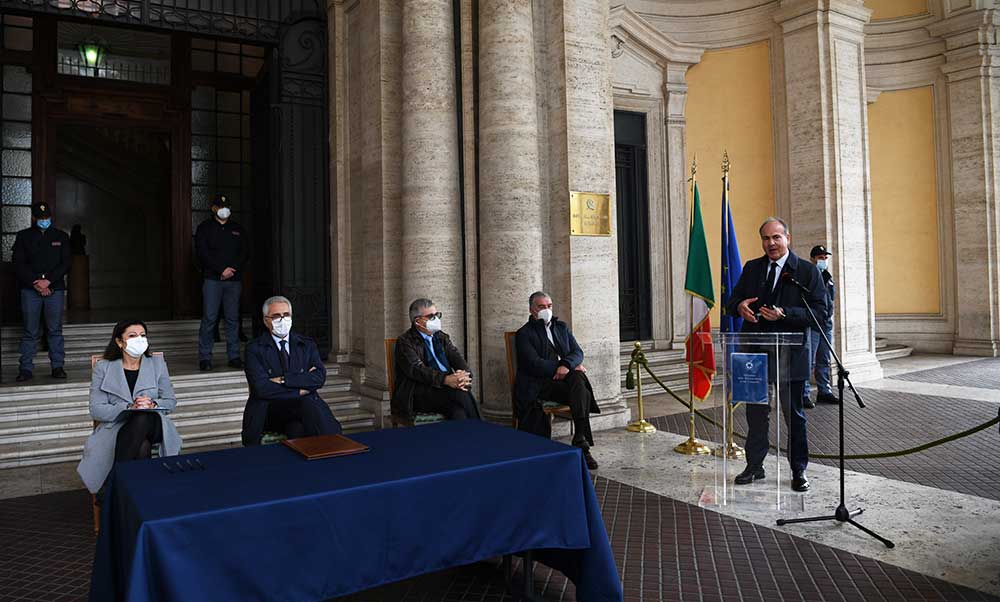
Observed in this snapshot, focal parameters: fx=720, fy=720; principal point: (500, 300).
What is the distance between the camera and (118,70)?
12867mm

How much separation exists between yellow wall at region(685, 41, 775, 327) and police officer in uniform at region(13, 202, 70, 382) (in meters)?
8.16

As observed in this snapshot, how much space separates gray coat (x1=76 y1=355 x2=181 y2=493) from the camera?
13.5 ft

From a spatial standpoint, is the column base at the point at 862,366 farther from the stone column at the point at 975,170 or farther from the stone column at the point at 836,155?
the stone column at the point at 975,170

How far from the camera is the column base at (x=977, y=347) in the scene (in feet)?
38.2

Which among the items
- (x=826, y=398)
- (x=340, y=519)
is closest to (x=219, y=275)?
(x=340, y=519)

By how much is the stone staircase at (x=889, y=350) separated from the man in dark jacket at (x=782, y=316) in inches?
310

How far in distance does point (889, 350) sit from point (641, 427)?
7.40m

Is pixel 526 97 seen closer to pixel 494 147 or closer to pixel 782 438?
pixel 494 147

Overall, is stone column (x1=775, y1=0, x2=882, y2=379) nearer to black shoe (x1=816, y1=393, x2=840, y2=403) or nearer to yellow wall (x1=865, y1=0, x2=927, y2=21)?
black shoe (x1=816, y1=393, x2=840, y2=403)

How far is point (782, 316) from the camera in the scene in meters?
4.45

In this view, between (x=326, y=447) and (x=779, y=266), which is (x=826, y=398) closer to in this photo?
(x=779, y=266)

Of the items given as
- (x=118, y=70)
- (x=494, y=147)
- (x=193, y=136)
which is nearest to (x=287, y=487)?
(x=494, y=147)

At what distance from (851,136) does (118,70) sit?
12096mm

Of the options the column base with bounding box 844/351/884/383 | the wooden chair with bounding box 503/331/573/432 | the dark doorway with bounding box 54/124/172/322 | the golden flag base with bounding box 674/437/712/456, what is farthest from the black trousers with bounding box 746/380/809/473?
the dark doorway with bounding box 54/124/172/322
